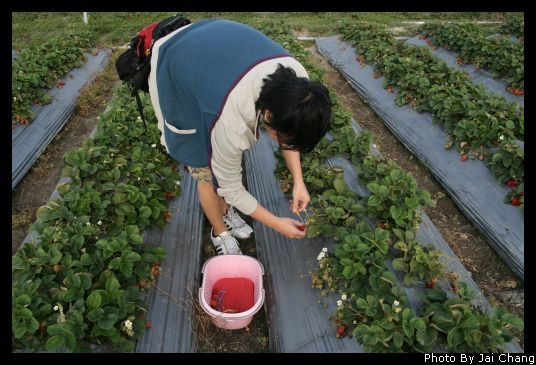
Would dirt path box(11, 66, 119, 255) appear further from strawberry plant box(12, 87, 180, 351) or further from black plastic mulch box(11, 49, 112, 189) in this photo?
strawberry plant box(12, 87, 180, 351)

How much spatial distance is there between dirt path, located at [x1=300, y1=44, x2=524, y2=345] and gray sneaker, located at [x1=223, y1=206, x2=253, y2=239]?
161cm

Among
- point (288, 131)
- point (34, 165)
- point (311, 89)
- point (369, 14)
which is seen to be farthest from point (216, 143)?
point (369, 14)

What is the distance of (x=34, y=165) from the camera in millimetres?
4102

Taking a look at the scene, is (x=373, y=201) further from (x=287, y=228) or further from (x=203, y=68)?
(x=203, y=68)

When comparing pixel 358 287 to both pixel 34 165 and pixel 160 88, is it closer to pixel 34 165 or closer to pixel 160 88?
pixel 160 88

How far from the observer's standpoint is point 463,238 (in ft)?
10.9

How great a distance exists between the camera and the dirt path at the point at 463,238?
2.89m

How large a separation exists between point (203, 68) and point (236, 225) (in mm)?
1467

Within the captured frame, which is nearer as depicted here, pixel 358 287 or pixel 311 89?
pixel 311 89

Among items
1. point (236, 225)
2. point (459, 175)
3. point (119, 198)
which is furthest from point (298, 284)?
point (459, 175)

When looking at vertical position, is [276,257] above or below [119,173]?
below

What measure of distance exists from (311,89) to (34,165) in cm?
350

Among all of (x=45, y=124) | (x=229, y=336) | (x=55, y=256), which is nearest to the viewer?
(x=55, y=256)

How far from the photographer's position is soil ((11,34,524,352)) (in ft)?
8.39
